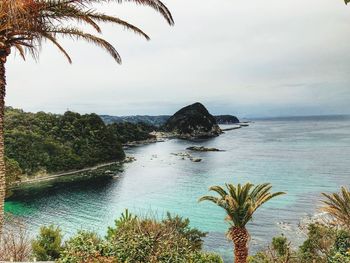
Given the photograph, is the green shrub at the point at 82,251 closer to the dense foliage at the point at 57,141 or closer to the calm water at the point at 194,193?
the calm water at the point at 194,193

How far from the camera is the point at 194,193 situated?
259ft

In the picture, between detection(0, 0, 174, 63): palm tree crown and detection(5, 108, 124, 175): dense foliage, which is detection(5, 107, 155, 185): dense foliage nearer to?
detection(5, 108, 124, 175): dense foliage

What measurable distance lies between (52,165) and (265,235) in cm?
6371

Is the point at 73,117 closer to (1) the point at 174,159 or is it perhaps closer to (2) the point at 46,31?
(1) the point at 174,159

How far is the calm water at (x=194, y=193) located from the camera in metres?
57.9

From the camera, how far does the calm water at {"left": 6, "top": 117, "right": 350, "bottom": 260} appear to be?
5794 centimetres

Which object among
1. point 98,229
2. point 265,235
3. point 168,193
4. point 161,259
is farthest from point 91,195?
point 161,259

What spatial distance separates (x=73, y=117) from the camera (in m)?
121

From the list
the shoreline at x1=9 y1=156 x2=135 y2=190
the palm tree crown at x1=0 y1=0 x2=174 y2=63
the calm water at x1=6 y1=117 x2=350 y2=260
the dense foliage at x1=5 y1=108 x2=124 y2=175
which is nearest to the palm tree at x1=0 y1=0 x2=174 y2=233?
the palm tree crown at x1=0 y1=0 x2=174 y2=63

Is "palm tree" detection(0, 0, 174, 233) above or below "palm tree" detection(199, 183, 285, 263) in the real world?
above

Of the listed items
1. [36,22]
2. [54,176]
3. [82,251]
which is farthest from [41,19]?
[54,176]

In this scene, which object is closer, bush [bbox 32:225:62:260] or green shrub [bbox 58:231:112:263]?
green shrub [bbox 58:231:112:263]

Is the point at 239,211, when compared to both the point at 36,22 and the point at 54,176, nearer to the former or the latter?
the point at 36,22

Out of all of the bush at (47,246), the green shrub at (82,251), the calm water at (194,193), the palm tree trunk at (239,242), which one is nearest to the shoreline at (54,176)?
the calm water at (194,193)
